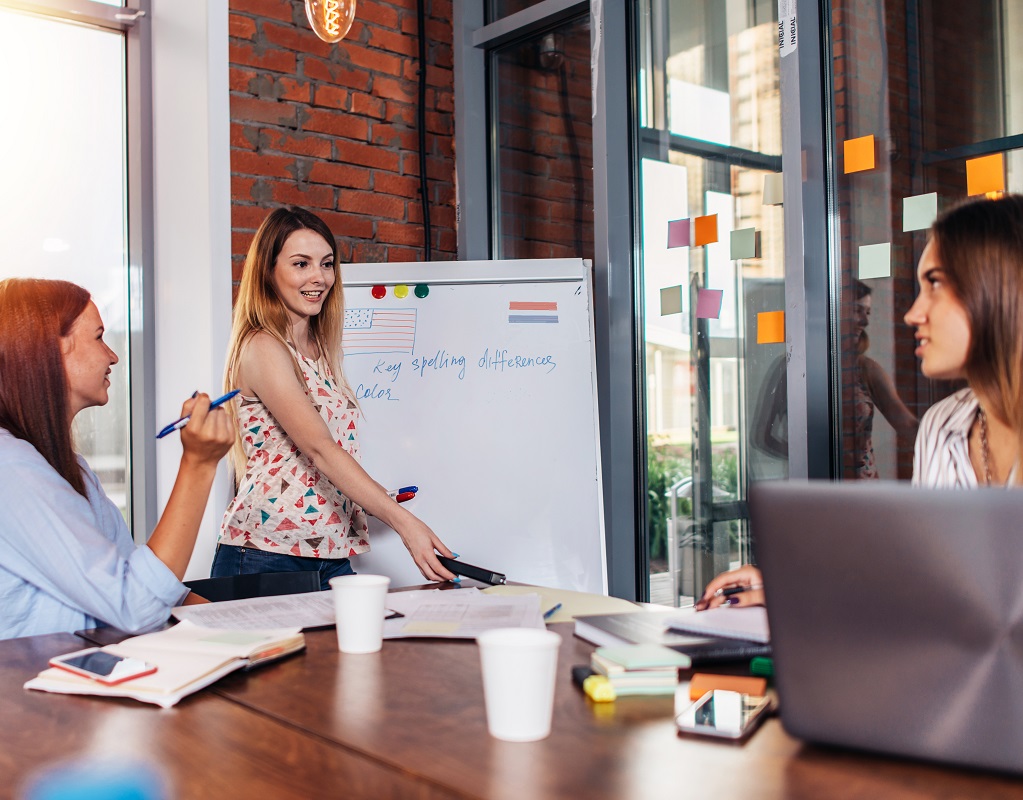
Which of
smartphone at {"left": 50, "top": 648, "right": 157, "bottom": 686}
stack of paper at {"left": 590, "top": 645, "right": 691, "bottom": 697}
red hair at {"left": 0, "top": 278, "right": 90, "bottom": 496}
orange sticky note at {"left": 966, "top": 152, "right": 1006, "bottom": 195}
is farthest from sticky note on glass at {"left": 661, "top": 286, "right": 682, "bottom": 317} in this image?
smartphone at {"left": 50, "top": 648, "right": 157, "bottom": 686}

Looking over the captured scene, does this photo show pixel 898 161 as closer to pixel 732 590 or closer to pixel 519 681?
pixel 732 590

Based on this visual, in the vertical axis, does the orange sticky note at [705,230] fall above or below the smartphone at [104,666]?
above

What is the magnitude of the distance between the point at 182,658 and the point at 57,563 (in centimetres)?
32

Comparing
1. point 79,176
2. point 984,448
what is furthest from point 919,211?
point 79,176

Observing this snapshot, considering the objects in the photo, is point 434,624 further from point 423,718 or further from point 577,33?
point 577,33

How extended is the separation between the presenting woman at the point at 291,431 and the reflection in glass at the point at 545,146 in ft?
3.80

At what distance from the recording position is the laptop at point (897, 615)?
77cm

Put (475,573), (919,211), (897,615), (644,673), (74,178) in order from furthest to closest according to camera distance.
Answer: (74,178) < (919,211) < (475,573) < (644,673) < (897,615)

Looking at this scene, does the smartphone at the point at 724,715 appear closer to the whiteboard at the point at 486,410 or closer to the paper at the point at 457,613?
the paper at the point at 457,613

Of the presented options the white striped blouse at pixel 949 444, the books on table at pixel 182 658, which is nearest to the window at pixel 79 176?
the books on table at pixel 182 658

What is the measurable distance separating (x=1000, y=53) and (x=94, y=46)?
268 centimetres

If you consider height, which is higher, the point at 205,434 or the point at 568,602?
the point at 205,434

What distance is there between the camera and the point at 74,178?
10.1 feet

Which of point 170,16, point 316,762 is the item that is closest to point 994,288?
point 316,762
